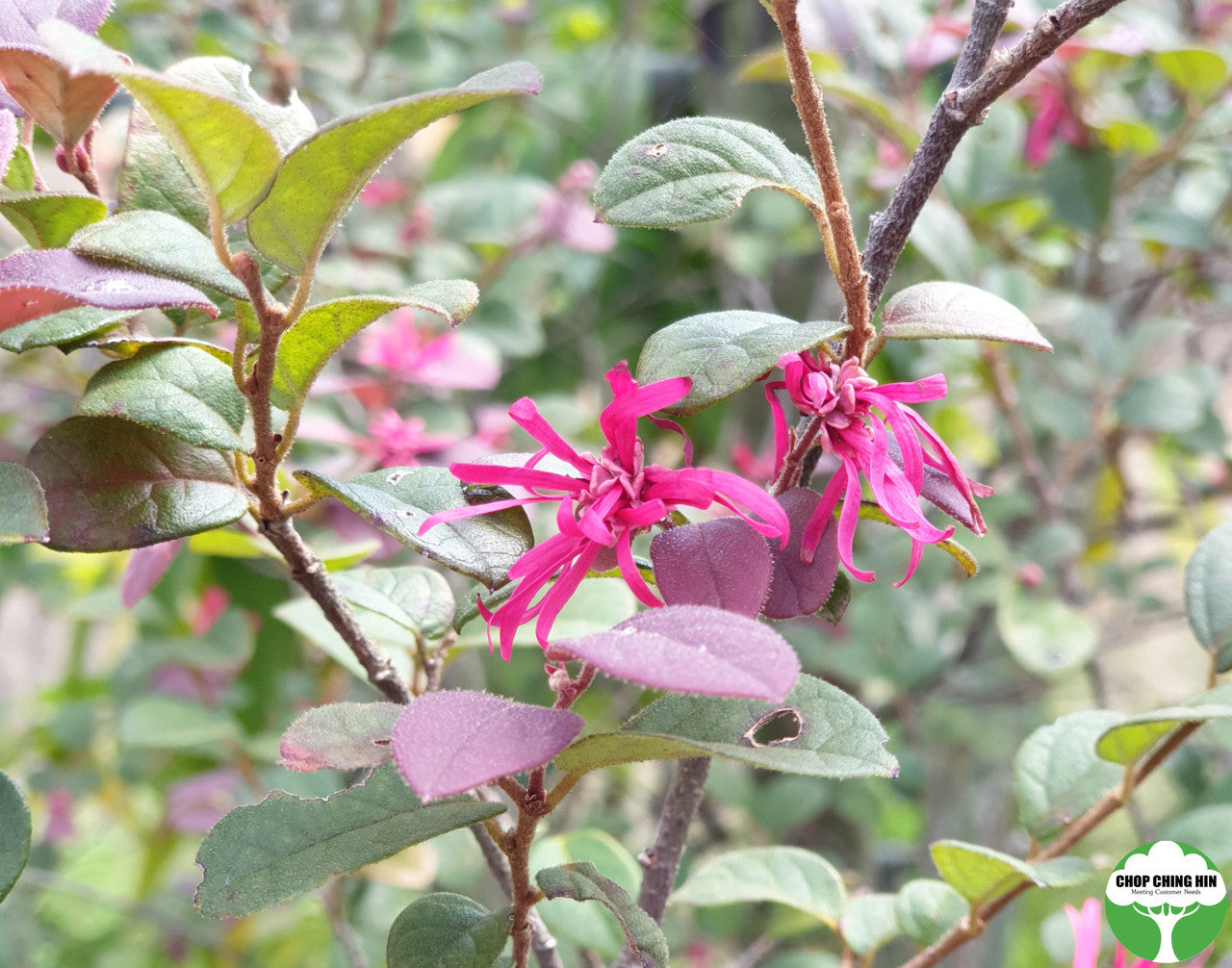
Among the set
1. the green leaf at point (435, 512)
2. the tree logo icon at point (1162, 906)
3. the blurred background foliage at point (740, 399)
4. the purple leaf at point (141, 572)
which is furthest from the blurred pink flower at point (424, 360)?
the tree logo icon at point (1162, 906)

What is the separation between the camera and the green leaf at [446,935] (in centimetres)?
31

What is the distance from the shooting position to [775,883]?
1.64 ft

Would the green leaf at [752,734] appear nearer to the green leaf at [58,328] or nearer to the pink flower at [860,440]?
the pink flower at [860,440]

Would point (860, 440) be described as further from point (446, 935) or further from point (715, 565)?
point (446, 935)

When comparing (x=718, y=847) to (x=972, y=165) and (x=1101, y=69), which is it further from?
(x=1101, y=69)

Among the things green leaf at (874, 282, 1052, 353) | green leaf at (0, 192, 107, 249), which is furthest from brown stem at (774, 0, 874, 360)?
green leaf at (0, 192, 107, 249)

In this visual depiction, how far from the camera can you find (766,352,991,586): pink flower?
11.3 inches

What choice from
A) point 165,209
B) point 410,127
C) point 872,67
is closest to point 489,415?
point 165,209

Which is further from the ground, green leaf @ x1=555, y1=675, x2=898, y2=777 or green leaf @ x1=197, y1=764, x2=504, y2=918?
green leaf @ x1=555, y1=675, x2=898, y2=777

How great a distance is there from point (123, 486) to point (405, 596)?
0.14 metres

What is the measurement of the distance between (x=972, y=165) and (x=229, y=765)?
95 centimetres

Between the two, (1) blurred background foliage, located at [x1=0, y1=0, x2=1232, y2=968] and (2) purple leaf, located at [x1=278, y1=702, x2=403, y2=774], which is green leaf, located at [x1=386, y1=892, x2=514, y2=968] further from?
(1) blurred background foliage, located at [x1=0, y1=0, x2=1232, y2=968]

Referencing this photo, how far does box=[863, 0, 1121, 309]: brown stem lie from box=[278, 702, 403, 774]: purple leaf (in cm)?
19

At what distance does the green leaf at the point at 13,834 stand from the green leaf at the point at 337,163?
19 centimetres
